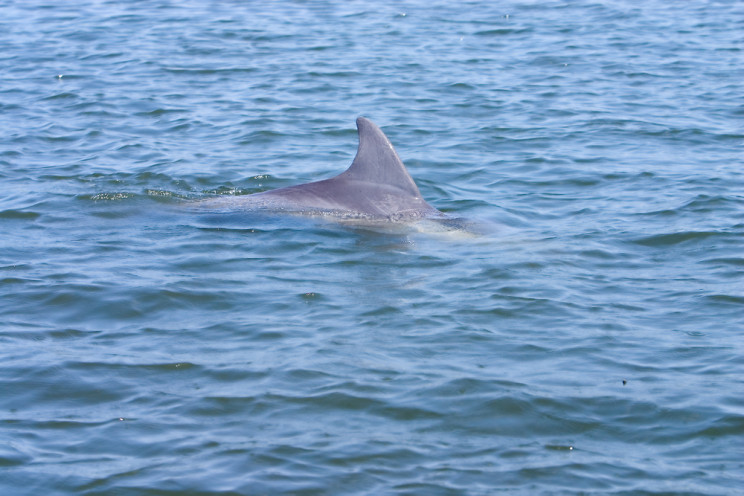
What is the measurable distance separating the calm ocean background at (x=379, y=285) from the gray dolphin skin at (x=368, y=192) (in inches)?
9.2

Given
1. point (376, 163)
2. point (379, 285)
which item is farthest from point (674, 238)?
point (379, 285)

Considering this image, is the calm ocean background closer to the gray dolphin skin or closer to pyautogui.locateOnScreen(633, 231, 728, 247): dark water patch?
pyautogui.locateOnScreen(633, 231, 728, 247): dark water patch

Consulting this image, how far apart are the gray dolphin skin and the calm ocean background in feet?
0.77

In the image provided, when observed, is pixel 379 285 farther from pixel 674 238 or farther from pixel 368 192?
pixel 674 238

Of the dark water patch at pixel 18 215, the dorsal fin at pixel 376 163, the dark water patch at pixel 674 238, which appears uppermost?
the dorsal fin at pixel 376 163

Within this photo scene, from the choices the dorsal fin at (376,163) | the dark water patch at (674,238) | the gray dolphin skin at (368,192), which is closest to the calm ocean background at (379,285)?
the dark water patch at (674,238)

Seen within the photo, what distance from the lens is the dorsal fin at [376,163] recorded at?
972 cm

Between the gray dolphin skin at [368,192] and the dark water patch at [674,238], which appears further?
the gray dolphin skin at [368,192]

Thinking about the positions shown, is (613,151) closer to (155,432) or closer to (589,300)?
(589,300)

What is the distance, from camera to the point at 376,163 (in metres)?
9.79

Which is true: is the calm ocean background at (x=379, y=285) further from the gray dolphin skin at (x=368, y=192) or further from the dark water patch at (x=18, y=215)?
the gray dolphin skin at (x=368, y=192)

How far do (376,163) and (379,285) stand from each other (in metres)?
1.90

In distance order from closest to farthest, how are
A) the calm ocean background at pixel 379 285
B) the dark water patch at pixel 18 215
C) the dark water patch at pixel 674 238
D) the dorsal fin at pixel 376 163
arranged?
the calm ocean background at pixel 379 285 < the dark water patch at pixel 674 238 < the dorsal fin at pixel 376 163 < the dark water patch at pixel 18 215

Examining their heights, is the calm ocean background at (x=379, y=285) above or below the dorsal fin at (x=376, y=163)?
below
